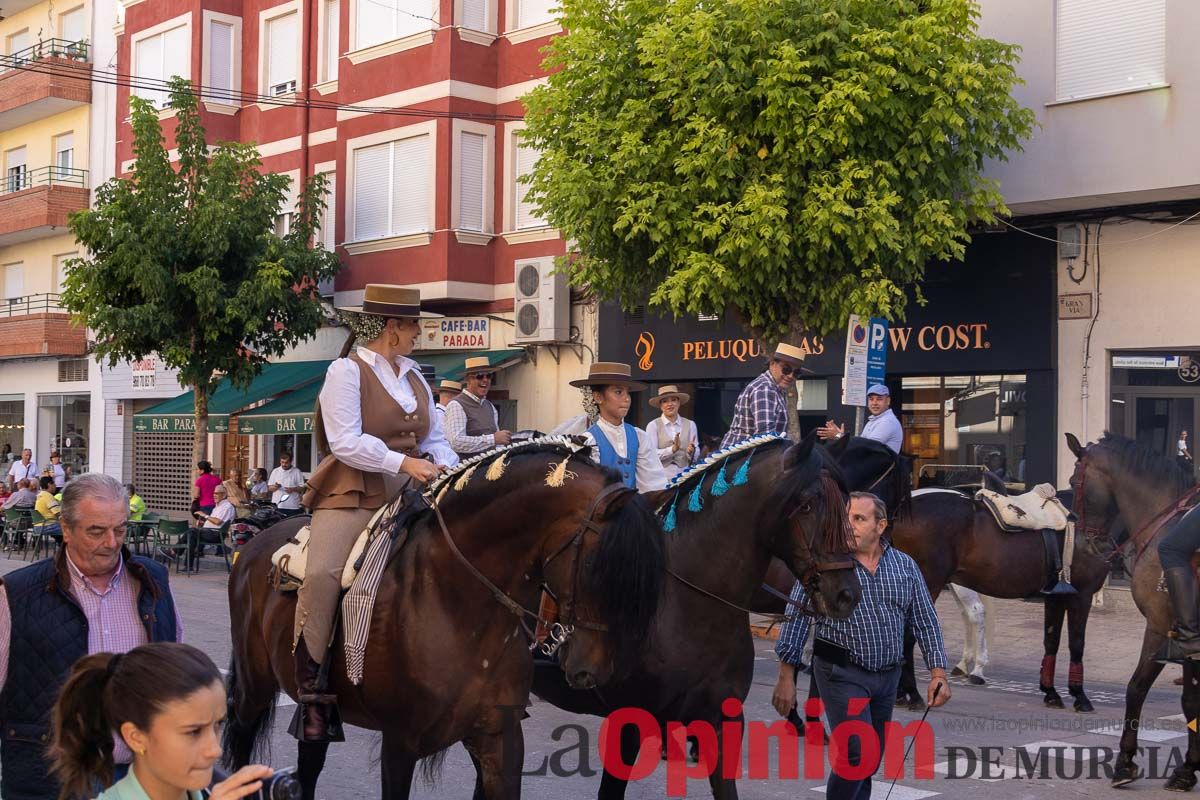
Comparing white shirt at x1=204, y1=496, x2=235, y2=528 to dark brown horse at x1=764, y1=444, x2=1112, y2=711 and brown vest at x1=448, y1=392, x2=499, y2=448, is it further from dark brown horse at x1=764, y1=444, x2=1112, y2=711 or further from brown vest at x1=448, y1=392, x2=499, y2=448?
dark brown horse at x1=764, y1=444, x2=1112, y2=711

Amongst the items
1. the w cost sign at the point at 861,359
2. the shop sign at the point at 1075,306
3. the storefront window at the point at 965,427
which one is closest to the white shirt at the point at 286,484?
the storefront window at the point at 965,427

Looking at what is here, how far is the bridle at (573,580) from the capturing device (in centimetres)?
497

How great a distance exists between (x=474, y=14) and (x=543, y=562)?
62.9 feet

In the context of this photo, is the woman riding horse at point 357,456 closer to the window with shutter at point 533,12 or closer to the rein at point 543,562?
the rein at point 543,562

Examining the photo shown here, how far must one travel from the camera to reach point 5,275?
36000 millimetres

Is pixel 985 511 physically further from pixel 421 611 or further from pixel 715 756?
pixel 421 611

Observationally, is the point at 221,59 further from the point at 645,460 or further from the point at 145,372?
the point at 645,460

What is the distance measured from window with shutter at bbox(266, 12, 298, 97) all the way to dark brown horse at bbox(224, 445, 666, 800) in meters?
23.1

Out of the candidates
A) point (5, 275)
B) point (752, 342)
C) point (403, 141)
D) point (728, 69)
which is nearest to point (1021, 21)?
point (728, 69)

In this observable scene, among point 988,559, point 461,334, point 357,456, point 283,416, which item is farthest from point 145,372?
point 357,456

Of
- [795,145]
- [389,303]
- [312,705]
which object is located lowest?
[312,705]

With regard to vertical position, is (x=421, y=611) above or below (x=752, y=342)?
below

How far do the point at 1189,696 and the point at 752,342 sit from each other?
41.1 ft

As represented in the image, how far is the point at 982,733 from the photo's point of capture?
9156 millimetres
